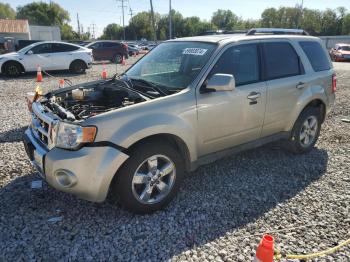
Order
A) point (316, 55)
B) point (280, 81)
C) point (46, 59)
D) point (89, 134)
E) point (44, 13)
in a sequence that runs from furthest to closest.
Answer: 1. point (44, 13)
2. point (46, 59)
3. point (316, 55)
4. point (280, 81)
5. point (89, 134)

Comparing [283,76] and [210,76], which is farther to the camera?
[283,76]

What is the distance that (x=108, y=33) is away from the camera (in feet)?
375

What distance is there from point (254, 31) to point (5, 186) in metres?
3.95

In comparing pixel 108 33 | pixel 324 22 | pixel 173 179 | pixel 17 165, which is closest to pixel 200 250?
pixel 173 179

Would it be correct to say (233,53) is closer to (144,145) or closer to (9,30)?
(144,145)

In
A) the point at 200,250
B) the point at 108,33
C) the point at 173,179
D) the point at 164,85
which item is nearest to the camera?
the point at 200,250

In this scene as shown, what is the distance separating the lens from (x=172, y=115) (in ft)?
11.4

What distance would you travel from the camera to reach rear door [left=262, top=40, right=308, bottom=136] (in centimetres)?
447

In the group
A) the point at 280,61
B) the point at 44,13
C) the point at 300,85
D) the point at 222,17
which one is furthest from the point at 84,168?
the point at 222,17

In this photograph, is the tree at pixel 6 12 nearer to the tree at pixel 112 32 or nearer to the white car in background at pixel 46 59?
the tree at pixel 112 32

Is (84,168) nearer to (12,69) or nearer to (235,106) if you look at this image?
(235,106)

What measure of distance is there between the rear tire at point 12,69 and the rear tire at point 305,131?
502 inches

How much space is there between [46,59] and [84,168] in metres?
13.1

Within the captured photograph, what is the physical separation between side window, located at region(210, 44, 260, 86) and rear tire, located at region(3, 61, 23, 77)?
12668mm
